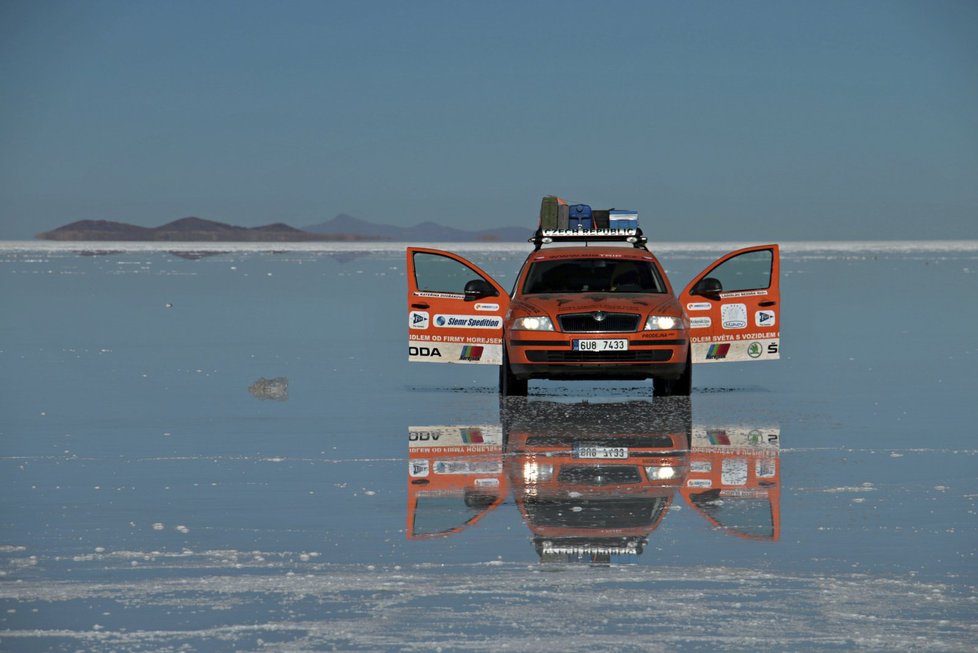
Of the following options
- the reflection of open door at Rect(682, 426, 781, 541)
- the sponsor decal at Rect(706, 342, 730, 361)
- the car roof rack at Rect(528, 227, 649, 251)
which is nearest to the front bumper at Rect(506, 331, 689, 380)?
the sponsor decal at Rect(706, 342, 730, 361)

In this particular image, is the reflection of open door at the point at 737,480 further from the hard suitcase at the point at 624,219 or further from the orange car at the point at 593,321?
the hard suitcase at the point at 624,219

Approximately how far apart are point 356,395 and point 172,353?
650 cm

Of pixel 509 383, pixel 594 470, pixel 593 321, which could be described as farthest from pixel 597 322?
pixel 594 470

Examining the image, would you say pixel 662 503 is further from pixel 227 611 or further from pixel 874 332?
pixel 874 332

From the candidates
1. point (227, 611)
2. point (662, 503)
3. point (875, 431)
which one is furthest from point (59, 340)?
point (227, 611)

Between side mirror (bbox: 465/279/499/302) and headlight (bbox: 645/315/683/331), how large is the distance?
6.98 ft

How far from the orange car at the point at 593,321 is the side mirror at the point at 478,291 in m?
0.01

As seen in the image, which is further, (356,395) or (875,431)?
(356,395)

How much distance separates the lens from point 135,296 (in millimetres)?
41625

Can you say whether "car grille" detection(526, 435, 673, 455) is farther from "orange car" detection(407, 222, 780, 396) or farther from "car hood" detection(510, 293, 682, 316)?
"car hood" detection(510, 293, 682, 316)

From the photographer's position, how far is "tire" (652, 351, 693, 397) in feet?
56.5

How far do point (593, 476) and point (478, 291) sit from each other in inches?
268

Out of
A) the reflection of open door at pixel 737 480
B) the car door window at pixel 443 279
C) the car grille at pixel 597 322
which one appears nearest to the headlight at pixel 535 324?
the car grille at pixel 597 322

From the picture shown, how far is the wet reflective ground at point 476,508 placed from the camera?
710 cm
